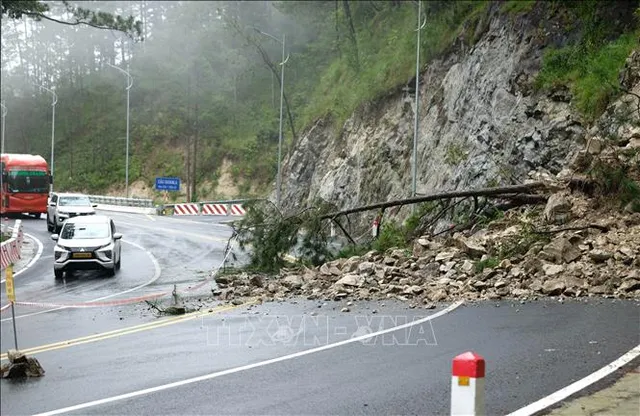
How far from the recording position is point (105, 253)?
1970 centimetres

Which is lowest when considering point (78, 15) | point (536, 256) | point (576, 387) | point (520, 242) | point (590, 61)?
point (576, 387)

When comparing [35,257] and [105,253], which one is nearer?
[105,253]

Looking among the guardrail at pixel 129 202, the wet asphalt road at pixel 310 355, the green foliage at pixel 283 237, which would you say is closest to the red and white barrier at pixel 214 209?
the guardrail at pixel 129 202

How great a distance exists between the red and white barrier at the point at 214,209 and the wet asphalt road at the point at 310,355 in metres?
35.7

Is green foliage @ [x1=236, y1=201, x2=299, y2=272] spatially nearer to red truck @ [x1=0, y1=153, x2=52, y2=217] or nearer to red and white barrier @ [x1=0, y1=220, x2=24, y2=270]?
red and white barrier @ [x1=0, y1=220, x2=24, y2=270]

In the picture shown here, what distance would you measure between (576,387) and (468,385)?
2917 mm

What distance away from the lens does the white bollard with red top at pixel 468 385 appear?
455 centimetres

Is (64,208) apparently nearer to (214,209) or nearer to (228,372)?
(214,209)

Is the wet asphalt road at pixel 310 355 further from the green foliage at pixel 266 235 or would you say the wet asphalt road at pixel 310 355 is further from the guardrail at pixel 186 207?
the guardrail at pixel 186 207

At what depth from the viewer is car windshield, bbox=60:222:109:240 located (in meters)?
20.0

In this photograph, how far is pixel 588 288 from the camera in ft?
39.9

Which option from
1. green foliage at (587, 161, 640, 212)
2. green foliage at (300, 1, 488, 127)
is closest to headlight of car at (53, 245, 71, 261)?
green foliage at (587, 161, 640, 212)

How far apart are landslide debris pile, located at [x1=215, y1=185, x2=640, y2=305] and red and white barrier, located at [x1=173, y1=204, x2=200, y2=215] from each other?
35.1m

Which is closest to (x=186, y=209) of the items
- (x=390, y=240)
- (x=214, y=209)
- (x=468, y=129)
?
(x=214, y=209)
